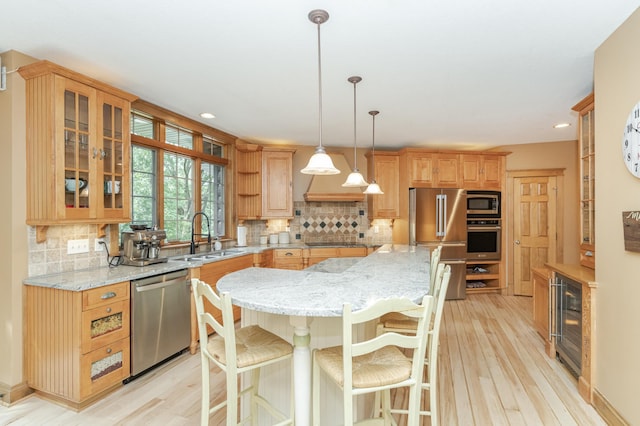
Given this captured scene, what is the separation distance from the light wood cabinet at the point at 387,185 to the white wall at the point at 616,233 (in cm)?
322

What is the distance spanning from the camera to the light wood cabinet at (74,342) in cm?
227

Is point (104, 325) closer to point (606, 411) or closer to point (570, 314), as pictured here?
point (606, 411)

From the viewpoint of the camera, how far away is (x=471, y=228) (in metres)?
5.43

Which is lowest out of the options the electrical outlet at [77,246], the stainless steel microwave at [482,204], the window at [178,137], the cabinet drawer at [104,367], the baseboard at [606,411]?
the baseboard at [606,411]

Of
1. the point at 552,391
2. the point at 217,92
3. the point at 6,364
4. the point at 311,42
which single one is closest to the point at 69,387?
the point at 6,364

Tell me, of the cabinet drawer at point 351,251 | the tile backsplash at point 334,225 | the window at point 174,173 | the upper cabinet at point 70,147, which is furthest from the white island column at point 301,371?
the tile backsplash at point 334,225

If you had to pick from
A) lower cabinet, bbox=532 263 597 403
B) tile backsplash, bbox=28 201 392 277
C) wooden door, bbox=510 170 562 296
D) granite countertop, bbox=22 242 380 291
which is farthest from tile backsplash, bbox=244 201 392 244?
lower cabinet, bbox=532 263 597 403

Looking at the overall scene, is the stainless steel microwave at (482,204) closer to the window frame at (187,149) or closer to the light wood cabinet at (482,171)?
the light wood cabinet at (482,171)

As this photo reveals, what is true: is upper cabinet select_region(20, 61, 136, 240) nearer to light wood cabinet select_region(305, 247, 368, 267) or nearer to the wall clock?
light wood cabinet select_region(305, 247, 368, 267)

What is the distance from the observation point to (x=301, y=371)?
5.16 feet

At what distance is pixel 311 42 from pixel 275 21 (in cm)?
32

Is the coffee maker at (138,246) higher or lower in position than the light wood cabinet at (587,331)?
higher

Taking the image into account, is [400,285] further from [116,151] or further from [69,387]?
[116,151]

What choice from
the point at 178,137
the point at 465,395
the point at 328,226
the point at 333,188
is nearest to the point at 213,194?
the point at 178,137
